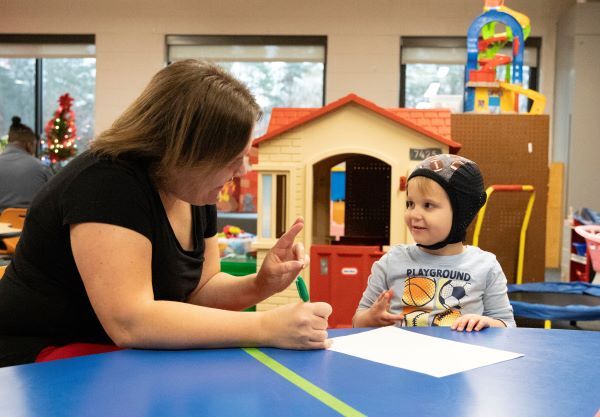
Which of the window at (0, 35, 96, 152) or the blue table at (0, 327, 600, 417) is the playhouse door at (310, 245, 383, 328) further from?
the window at (0, 35, 96, 152)

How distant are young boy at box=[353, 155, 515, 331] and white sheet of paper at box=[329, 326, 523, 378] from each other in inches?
16.1

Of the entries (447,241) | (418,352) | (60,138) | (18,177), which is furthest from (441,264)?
(60,138)

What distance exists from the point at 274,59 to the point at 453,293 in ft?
17.5

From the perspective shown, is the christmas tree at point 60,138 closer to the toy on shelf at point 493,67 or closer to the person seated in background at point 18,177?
the person seated in background at point 18,177

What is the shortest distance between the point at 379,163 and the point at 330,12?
347cm

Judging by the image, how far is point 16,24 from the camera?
6.79m

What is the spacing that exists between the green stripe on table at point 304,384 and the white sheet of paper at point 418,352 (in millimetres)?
135

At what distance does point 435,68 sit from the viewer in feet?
21.3

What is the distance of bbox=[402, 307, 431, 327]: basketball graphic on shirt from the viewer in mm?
1553

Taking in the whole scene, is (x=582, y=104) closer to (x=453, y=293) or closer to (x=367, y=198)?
(x=367, y=198)

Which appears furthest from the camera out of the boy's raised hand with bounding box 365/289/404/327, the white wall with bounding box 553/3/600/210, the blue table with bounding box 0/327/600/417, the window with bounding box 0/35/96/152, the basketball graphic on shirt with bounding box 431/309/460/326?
the window with bounding box 0/35/96/152

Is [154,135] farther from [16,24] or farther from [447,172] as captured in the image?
[16,24]

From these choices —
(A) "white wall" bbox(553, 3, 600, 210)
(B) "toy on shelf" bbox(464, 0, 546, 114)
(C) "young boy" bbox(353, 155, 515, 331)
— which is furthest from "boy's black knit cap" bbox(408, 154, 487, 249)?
(A) "white wall" bbox(553, 3, 600, 210)

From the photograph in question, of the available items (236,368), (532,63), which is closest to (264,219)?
(236,368)
